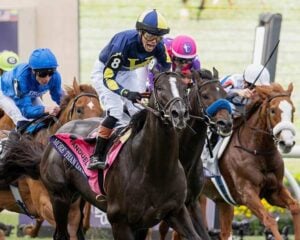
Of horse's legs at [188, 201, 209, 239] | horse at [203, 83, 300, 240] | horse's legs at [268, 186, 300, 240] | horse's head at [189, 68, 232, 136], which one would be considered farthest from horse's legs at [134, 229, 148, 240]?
horse's legs at [268, 186, 300, 240]

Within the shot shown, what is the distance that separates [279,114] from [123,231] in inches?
93.4

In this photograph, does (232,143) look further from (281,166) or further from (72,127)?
(72,127)

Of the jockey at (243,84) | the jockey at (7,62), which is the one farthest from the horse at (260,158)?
the jockey at (7,62)

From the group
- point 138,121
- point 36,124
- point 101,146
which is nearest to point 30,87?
point 36,124

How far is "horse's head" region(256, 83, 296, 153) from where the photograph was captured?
9.49 metres

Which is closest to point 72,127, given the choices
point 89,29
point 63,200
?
point 63,200

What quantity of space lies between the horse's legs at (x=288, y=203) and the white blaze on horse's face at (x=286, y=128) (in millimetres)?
453

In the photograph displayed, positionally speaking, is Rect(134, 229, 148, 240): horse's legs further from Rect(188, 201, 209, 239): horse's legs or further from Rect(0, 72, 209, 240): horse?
Rect(188, 201, 209, 239): horse's legs

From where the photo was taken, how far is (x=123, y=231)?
25.8 ft

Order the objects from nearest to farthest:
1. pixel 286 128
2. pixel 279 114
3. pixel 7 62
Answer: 1. pixel 286 128
2. pixel 279 114
3. pixel 7 62

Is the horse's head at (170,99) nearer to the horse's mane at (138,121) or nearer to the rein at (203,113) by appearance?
the horse's mane at (138,121)

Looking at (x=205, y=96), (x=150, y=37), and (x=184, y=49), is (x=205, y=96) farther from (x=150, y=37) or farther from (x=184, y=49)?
(x=150, y=37)

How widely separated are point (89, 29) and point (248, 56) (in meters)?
2.16

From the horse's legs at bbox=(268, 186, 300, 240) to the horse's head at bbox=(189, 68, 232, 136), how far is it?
1.32 metres
